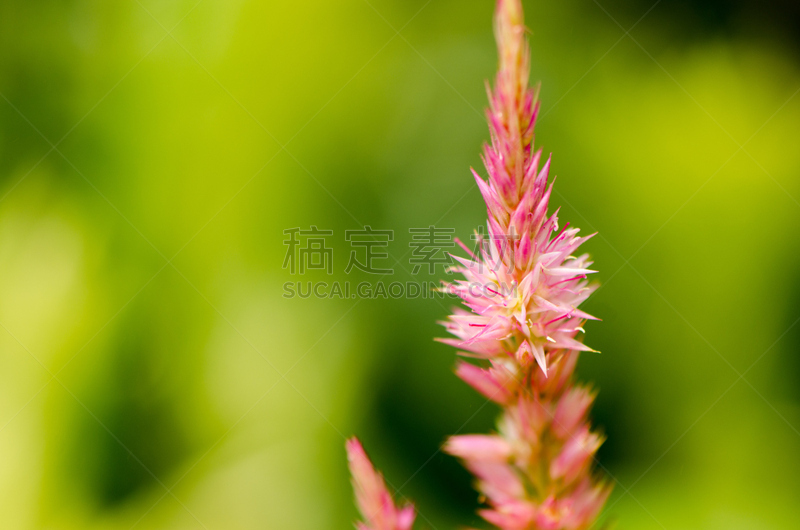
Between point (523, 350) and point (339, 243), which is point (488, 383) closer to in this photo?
point (523, 350)

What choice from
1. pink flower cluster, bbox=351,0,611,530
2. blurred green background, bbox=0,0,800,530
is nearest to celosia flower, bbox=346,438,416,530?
pink flower cluster, bbox=351,0,611,530

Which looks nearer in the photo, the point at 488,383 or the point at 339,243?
the point at 488,383

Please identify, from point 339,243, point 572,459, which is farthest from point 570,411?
point 339,243

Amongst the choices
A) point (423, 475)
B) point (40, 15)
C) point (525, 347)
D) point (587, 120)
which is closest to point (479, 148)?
point (587, 120)

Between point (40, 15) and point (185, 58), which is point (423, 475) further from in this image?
point (40, 15)

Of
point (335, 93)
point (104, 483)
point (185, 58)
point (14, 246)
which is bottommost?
point (104, 483)

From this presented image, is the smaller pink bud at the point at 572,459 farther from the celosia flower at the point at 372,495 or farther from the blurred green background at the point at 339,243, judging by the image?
the blurred green background at the point at 339,243

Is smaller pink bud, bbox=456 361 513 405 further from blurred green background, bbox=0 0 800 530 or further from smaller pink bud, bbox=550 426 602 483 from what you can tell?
blurred green background, bbox=0 0 800 530
